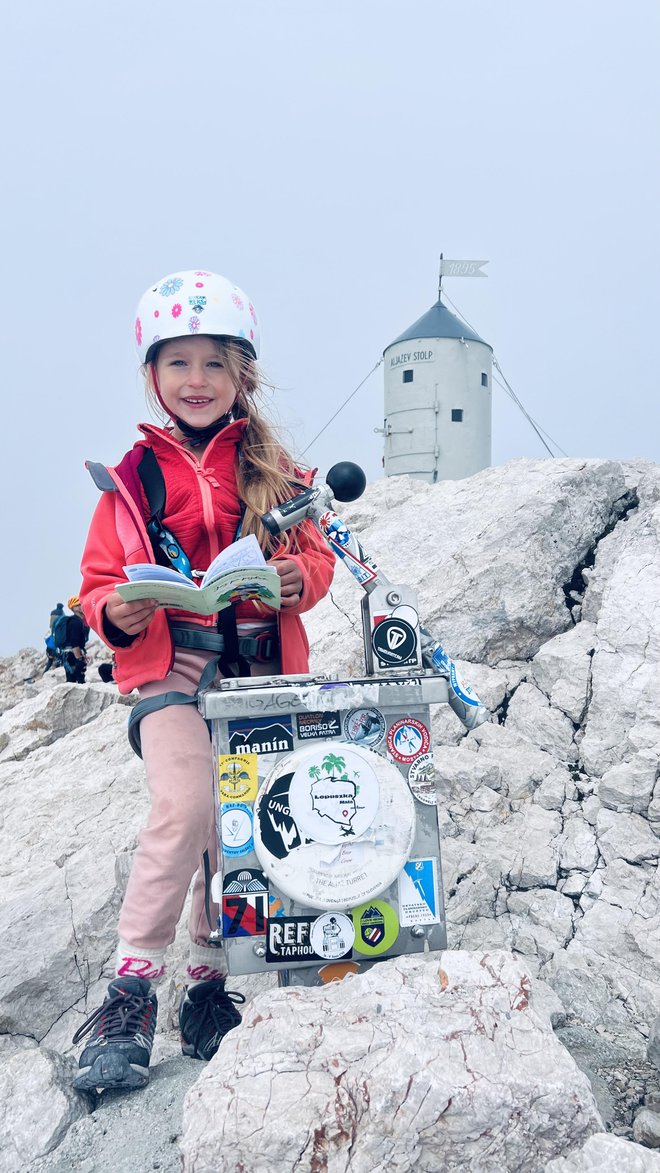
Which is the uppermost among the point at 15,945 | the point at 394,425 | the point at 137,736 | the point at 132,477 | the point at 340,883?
the point at 394,425

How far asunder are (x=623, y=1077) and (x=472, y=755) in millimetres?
1653

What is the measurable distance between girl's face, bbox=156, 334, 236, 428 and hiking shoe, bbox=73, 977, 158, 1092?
6.16 ft

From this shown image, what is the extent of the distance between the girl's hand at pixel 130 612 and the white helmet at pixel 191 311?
987mm

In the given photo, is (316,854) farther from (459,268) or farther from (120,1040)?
(459,268)

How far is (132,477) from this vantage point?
313cm

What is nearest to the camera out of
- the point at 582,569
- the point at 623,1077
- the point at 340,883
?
the point at 340,883

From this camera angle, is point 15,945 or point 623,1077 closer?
point 623,1077

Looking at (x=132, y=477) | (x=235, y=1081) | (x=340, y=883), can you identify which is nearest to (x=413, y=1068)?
(x=235, y=1081)

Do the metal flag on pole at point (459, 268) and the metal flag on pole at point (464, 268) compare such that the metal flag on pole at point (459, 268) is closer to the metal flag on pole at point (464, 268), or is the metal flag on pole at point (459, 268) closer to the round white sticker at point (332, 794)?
the metal flag on pole at point (464, 268)

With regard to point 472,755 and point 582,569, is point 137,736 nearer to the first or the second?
point 472,755

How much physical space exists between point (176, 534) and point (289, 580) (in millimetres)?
430

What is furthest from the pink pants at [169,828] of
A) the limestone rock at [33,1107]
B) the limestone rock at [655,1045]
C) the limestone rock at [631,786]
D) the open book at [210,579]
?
the limestone rock at [631,786]

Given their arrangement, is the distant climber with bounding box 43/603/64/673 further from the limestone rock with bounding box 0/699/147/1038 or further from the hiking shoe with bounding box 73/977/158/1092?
the hiking shoe with bounding box 73/977/158/1092

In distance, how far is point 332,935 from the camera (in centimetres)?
257
